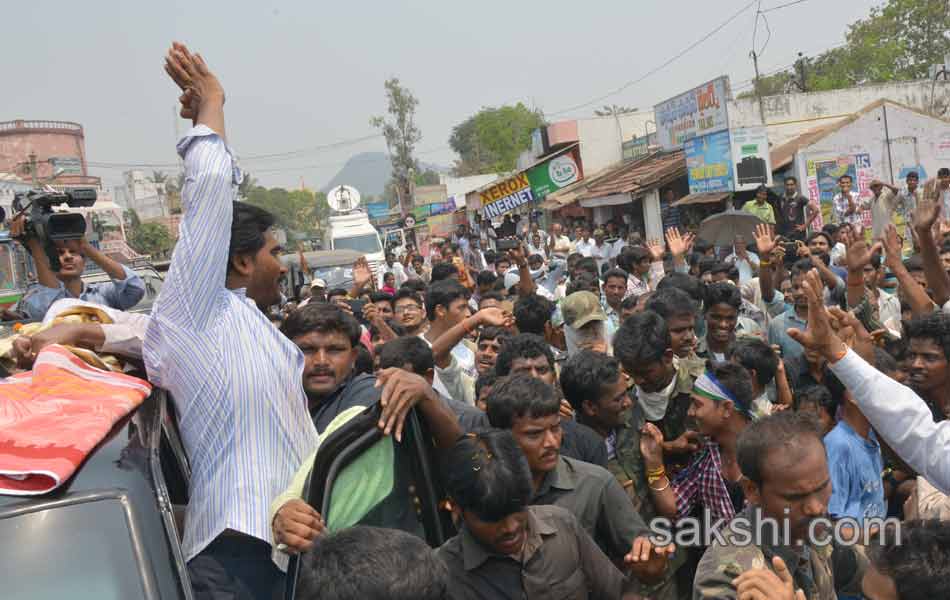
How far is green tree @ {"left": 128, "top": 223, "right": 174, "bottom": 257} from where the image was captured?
51.6m

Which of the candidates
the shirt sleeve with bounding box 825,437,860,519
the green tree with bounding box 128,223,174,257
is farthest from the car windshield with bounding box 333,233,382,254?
the green tree with bounding box 128,223,174,257

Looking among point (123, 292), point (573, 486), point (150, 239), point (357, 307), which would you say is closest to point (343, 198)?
point (357, 307)

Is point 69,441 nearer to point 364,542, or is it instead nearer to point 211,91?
point 364,542

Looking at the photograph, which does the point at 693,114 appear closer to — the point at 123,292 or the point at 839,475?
the point at 123,292

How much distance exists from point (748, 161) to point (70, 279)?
16463mm

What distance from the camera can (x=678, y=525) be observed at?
11.6ft

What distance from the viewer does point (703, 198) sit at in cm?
1989

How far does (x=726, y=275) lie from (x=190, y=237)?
630cm

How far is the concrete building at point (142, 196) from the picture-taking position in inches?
3059

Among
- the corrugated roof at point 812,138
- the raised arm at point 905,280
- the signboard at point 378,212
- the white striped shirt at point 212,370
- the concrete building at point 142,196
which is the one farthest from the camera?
the concrete building at point 142,196

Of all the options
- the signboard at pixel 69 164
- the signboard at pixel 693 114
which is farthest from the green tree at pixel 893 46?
the signboard at pixel 69 164

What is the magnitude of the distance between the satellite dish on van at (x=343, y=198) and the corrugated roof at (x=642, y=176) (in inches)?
280

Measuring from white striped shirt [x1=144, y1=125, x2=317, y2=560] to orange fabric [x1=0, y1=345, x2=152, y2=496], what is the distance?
0.44ft

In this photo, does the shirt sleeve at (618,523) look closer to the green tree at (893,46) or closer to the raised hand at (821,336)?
the raised hand at (821,336)
